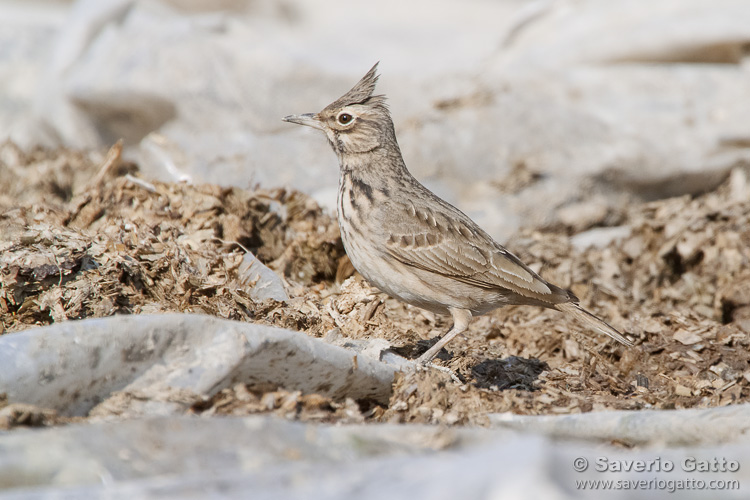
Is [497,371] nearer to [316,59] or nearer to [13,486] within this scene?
[13,486]

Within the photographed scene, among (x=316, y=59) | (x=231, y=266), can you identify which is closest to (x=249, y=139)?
(x=316, y=59)

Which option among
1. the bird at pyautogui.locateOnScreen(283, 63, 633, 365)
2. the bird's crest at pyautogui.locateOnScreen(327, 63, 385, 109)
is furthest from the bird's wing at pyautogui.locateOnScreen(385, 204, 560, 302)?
the bird's crest at pyautogui.locateOnScreen(327, 63, 385, 109)

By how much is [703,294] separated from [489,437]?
467 centimetres

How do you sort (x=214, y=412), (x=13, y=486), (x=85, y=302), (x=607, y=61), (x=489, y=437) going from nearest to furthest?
(x=13, y=486) → (x=489, y=437) → (x=214, y=412) → (x=85, y=302) → (x=607, y=61)

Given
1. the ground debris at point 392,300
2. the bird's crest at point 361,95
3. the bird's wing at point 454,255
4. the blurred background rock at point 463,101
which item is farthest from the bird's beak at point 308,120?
the blurred background rock at point 463,101

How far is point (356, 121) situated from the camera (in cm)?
577

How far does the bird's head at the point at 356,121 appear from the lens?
18.9 feet

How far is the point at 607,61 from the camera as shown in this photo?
9.80 metres

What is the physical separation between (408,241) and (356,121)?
0.99 meters

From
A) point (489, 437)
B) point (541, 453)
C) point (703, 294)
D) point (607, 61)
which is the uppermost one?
point (607, 61)

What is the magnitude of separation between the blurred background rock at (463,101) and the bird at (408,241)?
6.68ft

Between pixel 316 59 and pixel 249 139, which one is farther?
pixel 316 59

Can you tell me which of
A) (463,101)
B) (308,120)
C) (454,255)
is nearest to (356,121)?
(308,120)

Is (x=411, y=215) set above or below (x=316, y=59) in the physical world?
below
